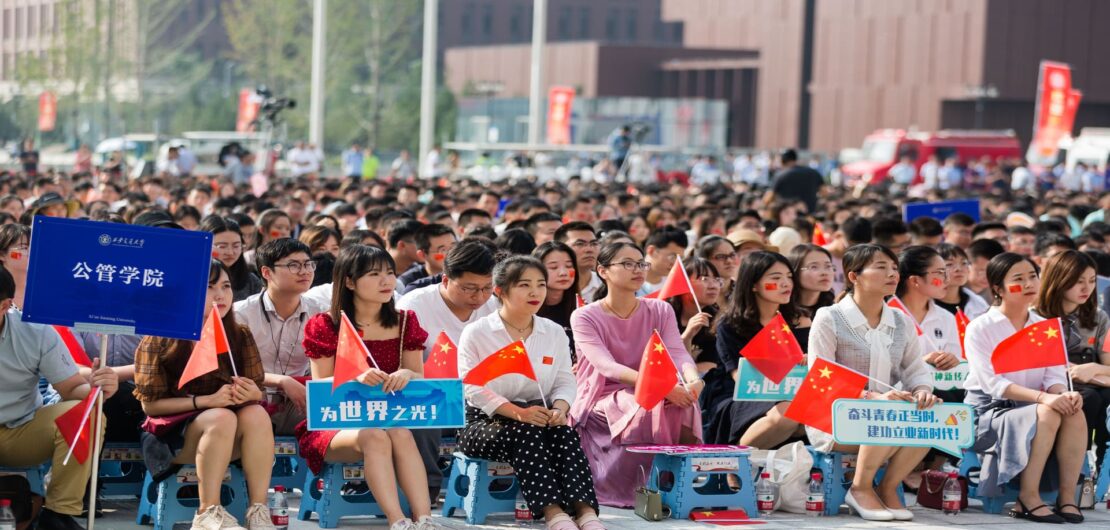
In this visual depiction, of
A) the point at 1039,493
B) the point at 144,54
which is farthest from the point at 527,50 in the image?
the point at 1039,493

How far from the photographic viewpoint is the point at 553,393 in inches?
294

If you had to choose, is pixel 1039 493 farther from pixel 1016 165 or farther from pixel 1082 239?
pixel 1016 165

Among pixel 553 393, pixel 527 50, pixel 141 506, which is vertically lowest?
pixel 141 506

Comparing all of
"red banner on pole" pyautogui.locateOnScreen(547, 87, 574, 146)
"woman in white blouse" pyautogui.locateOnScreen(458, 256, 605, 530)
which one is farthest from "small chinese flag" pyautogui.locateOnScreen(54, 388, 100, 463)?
"red banner on pole" pyautogui.locateOnScreen(547, 87, 574, 146)

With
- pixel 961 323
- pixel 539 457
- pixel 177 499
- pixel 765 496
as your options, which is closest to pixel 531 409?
pixel 539 457

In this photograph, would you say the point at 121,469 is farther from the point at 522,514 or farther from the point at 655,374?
the point at 655,374

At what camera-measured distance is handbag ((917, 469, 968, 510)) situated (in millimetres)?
7992

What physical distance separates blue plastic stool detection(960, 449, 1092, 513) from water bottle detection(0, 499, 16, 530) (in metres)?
4.44

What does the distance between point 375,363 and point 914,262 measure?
3.17 meters

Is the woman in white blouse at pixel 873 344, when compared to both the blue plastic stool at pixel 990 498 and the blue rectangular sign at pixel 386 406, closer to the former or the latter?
the blue plastic stool at pixel 990 498

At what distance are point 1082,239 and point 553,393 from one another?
6.27m

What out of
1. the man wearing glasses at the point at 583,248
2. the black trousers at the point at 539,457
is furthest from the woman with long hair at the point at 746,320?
the man wearing glasses at the point at 583,248

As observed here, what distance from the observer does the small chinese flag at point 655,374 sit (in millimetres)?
7555

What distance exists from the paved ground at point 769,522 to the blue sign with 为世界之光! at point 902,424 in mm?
367
